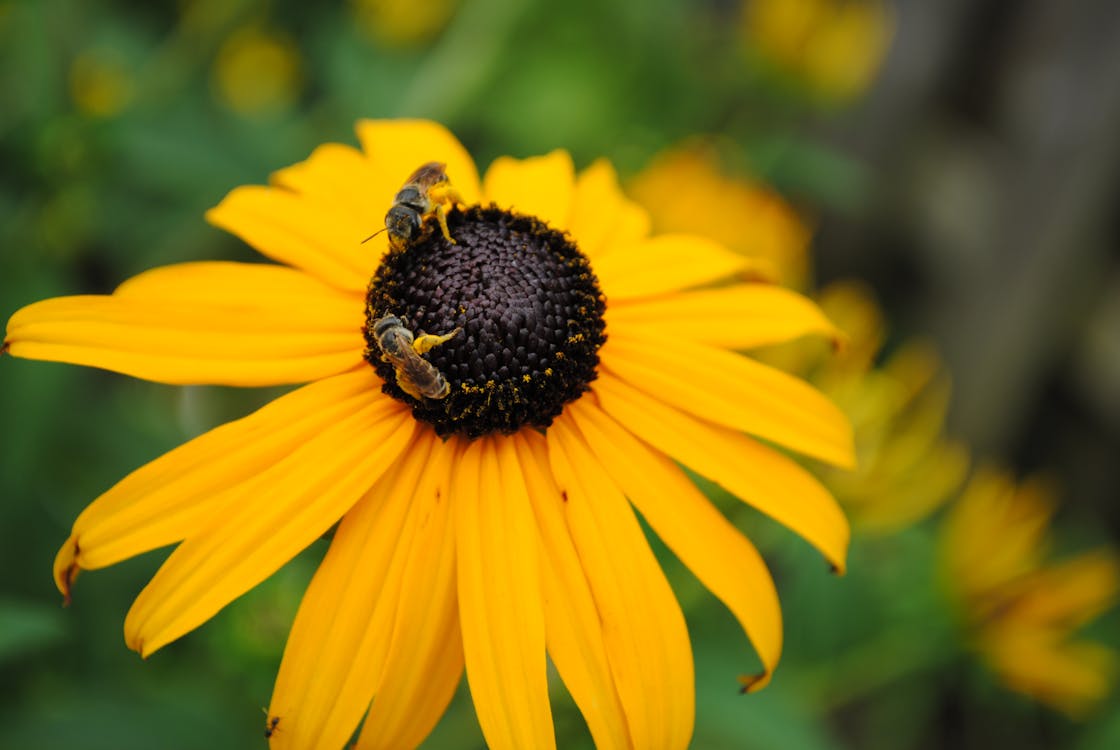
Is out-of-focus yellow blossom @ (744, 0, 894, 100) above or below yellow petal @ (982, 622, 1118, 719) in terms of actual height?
above

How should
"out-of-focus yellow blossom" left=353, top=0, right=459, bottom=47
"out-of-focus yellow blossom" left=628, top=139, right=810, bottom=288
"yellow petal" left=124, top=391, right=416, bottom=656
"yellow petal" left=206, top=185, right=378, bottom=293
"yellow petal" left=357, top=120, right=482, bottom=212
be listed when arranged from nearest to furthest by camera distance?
"yellow petal" left=124, top=391, right=416, bottom=656, "yellow petal" left=206, top=185, right=378, bottom=293, "yellow petal" left=357, top=120, right=482, bottom=212, "out-of-focus yellow blossom" left=628, top=139, right=810, bottom=288, "out-of-focus yellow blossom" left=353, top=0, right=459, bottom=47

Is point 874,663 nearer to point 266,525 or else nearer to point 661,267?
point 661,267

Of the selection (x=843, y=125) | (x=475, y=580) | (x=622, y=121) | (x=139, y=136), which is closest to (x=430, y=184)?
(x=475, y=580)

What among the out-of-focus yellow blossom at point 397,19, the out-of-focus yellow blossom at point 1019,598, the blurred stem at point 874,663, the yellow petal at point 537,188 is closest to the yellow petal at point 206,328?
the yellow petal at point 537,188

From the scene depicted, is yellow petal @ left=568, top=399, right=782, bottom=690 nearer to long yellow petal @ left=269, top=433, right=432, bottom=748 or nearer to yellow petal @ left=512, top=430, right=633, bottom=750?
yellow petal @ left=512, top=430, right=633, bottom=750

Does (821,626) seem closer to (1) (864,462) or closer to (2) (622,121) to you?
(1) (864,462)

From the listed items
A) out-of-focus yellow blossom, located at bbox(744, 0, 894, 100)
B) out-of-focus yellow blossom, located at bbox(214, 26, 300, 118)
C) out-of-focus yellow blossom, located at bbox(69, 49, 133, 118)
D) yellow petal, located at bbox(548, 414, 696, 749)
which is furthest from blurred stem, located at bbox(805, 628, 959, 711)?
out-of-focus yellow blossom, located at bbox(214, 26, 300, 118)

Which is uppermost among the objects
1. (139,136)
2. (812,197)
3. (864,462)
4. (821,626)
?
(139,136)
